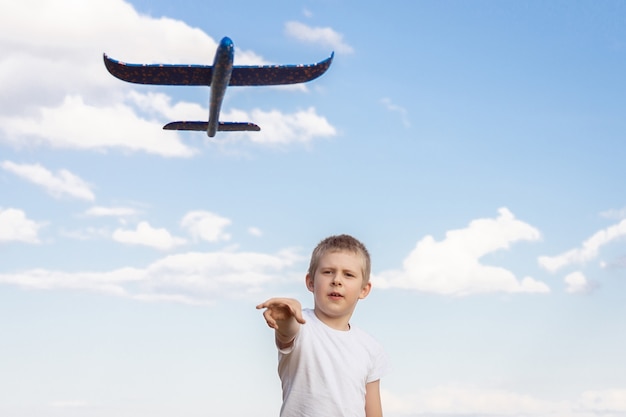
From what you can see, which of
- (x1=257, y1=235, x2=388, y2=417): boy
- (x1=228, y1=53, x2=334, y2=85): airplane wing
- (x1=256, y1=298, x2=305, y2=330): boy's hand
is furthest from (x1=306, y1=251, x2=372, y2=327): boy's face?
(x1=228, y1=53, x2=334, y2=85): airplane wing

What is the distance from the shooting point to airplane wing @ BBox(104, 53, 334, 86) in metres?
21.5

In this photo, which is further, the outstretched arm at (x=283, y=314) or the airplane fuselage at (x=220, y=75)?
the airplane fuselage at (x=220, y=75)

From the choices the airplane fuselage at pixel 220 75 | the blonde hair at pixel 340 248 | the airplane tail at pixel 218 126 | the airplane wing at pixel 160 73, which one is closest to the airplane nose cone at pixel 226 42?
the airplane fuselage at pixel 220 75

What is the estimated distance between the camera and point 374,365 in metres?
5.10

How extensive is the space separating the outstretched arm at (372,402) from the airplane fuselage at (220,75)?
1658 centimetres

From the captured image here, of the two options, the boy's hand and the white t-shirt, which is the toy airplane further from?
the boy's hand

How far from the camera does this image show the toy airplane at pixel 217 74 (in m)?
21.3

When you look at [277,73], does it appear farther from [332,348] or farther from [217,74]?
[332,348]

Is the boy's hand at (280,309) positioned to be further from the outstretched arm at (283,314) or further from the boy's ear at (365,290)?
the boy's ear at (365,290)

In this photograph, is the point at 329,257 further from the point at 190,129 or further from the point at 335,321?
the point at 190,129

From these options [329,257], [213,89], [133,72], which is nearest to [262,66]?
[213,89]

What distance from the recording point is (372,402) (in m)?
5.10

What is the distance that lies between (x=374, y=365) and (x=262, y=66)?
1856 centimetres

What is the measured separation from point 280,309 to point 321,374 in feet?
2.50
